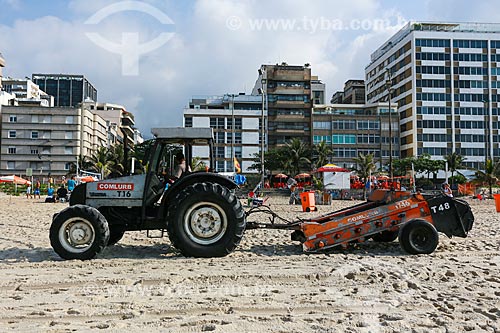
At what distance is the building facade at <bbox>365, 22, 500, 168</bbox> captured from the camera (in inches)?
2995

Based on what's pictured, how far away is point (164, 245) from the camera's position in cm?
846

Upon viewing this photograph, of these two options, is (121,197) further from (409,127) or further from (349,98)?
(349,98)

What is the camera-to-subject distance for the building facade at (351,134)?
76375mm

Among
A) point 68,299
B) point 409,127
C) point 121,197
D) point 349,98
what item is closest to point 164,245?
point 121,197

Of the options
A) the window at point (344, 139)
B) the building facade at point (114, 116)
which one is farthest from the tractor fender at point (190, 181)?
the building facade at point (114, 116)

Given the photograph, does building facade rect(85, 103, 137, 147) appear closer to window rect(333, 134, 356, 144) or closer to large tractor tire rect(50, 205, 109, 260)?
window rect(333, 134, 356, 144)

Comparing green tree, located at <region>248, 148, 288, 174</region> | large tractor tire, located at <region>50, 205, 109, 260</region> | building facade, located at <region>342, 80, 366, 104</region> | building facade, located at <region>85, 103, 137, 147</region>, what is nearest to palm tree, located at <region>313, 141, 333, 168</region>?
green tree, located at <region>248, 148, 288, 174</region>

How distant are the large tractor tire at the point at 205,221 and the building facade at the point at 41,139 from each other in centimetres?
7714

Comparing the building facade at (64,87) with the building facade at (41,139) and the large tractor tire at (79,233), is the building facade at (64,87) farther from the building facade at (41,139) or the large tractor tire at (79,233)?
the large tractor tire at (79,233)

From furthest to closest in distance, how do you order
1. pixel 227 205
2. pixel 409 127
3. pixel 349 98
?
pixel 349 98 < pixel 409 127 < pixel 227 205

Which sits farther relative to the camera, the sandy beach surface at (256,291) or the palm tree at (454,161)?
the palm tree at (454,161)

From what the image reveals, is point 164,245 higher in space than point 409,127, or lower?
lower

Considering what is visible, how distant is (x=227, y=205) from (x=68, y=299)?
284 cm

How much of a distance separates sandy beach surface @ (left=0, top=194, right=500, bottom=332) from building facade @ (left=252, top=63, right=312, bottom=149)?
2739 inches
